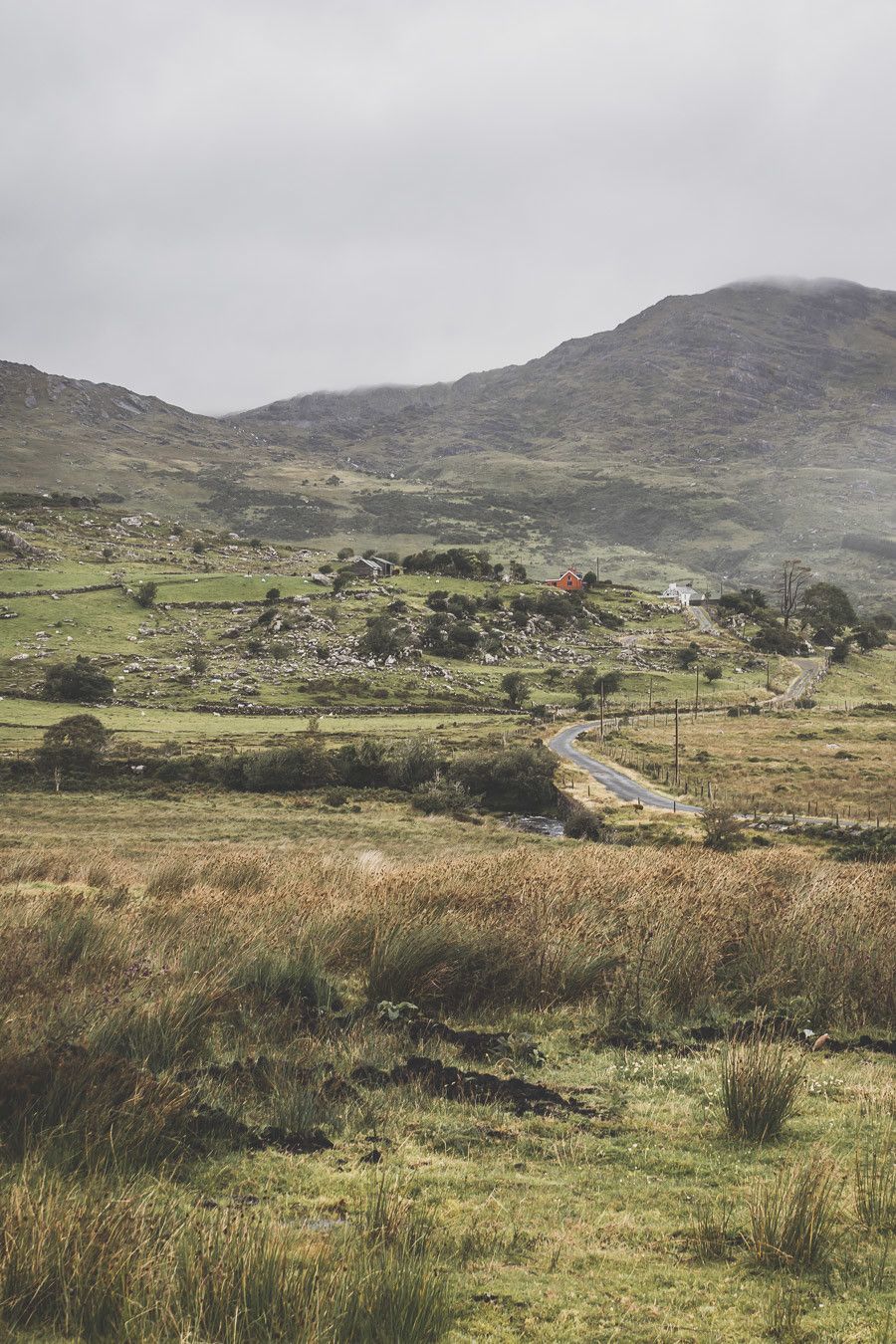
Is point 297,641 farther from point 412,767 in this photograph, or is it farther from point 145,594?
point 412,767

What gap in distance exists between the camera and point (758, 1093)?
560 centimetres

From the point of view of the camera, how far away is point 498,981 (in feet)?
28.4

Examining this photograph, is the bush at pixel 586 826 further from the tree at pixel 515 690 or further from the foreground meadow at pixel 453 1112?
Result: the tree at pixel 515 690

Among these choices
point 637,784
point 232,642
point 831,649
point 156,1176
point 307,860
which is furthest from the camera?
point 831,649

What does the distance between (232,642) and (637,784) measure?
59461 mm

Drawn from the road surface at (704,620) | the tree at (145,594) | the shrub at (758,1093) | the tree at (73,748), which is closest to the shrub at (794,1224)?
the shrub at (758,1093)

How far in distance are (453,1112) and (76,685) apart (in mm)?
75556

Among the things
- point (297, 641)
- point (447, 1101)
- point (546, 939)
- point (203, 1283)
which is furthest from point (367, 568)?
point (203, 1283)

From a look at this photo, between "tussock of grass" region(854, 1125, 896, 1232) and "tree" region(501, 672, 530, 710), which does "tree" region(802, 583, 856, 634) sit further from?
"tussock of grass" region(854, 1125, 896, 1232)

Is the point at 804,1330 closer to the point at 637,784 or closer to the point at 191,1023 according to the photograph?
the point at 191,1023

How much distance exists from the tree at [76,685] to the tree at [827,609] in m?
111

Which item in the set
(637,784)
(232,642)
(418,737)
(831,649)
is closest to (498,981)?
(637,784)

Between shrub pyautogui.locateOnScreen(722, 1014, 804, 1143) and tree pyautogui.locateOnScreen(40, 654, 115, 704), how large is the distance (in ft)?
250

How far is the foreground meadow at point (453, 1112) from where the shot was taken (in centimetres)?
357
